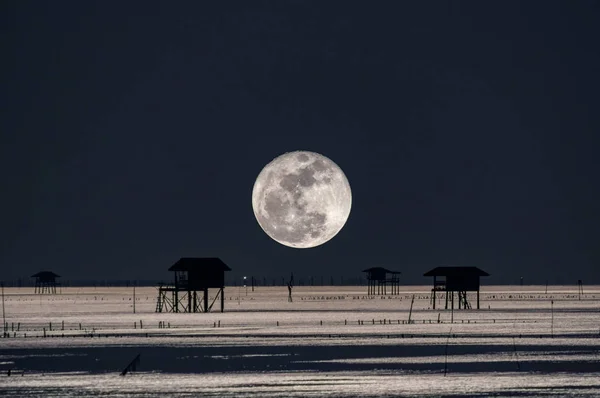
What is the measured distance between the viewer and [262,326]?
382ft

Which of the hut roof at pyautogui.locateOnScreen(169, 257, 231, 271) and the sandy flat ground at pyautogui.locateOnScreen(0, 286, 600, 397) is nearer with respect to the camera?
the sandy flat ground at pyautogui.locateOnScreen(0, 286, 600, 397)

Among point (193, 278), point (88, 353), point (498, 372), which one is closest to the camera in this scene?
point (498, 372)

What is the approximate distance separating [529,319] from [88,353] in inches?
2457

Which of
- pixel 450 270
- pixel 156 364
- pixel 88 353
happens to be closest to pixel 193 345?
pixel 88 353

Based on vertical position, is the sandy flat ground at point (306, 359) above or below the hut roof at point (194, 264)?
below

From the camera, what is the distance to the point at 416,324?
117 meters

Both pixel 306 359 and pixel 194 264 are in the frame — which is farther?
pixel 194 264

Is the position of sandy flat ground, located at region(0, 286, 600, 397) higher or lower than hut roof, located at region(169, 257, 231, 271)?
lower

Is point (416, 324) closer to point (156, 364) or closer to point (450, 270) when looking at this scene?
point (450, 270)

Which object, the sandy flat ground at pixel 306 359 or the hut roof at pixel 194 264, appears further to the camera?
the hut roof at pixel 194 264

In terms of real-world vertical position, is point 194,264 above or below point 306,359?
above

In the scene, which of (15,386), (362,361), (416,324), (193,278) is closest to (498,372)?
(362,361)

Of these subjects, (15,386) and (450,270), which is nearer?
(15,386)

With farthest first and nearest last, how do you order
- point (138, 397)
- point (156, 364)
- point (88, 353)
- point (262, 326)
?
point (262, 326), point (88, 353), point (156, 364), point (138, 397)
